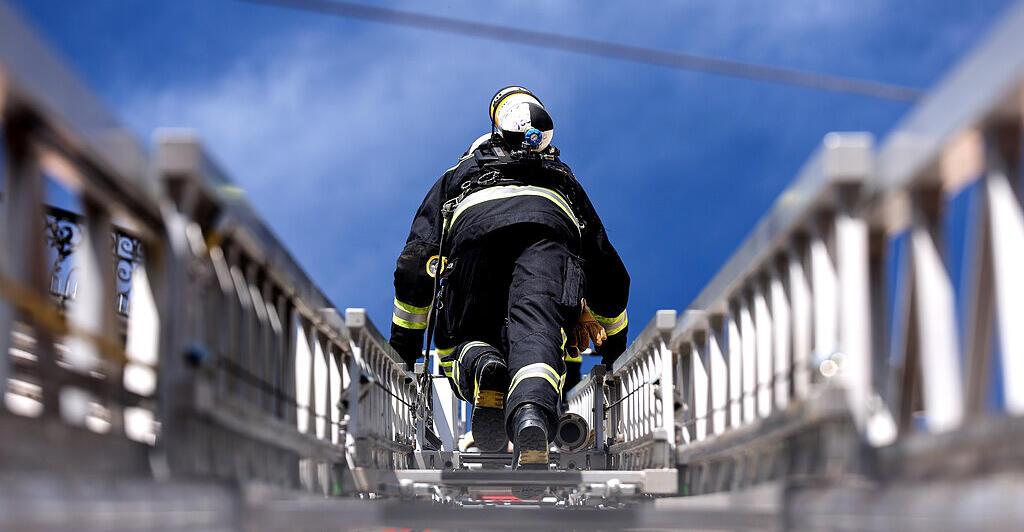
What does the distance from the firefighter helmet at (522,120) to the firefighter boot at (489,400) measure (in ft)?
3.85

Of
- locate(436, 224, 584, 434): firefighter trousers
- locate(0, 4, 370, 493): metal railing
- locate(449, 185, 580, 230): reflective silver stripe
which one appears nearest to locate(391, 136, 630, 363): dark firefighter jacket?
locate(449, 185, 580, 230): reflective silver stripe

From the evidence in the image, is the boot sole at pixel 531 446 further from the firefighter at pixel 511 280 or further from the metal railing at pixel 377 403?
the metal railing at pixel 377 403

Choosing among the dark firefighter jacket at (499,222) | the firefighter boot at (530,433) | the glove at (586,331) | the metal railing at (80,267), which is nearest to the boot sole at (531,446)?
the firefighter boot at (530,433)

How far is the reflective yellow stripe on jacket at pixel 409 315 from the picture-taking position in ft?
23.0

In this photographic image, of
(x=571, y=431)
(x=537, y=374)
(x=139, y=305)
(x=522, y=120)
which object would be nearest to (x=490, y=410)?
(x=571, y=431)

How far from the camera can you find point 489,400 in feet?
20.3

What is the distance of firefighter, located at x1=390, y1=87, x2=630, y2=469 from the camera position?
18.7 feet

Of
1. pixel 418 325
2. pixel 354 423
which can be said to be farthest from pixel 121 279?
pixel 354 423

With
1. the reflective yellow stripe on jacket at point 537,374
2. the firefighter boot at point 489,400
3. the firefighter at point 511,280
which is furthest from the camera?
the firefighter boot at point 489,400

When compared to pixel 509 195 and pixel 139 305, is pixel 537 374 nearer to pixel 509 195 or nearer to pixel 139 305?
pixel 509 195

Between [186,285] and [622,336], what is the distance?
4637 millimetres

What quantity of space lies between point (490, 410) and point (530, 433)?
40.6 inches

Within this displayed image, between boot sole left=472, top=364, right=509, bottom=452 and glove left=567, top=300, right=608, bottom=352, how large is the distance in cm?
77

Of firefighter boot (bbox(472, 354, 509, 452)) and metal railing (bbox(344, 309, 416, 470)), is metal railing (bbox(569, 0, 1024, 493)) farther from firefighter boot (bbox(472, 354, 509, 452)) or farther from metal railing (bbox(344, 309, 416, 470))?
firefighter boot (bbox(472, 354, 509, 452))
